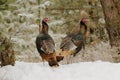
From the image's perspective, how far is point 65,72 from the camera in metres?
7.10

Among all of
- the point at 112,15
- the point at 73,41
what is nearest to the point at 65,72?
the point at 73,41

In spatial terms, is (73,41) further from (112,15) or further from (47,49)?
(112,15)

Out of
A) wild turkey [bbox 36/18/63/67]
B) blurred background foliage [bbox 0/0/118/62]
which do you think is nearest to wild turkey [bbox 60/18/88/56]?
wild turkey [bbox 36/18/63/67]

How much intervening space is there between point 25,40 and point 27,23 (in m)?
0.44

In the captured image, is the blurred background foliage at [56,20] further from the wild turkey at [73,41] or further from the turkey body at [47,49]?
the turkey body at [47,49]

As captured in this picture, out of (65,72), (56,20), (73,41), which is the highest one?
(73,41)

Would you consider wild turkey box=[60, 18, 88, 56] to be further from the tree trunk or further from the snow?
the tree trunk

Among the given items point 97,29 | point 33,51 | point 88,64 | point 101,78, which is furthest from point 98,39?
point 101,78

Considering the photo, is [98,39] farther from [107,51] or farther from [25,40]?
[25,40]

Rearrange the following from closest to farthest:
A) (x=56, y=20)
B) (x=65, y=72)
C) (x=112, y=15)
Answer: (x=65, y=72), (x=112, y=15), (x=56, y=20)

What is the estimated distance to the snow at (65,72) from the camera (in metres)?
6.87

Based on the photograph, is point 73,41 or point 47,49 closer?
point 47,49

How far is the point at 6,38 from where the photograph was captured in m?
7.96

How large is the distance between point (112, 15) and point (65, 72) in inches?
122
